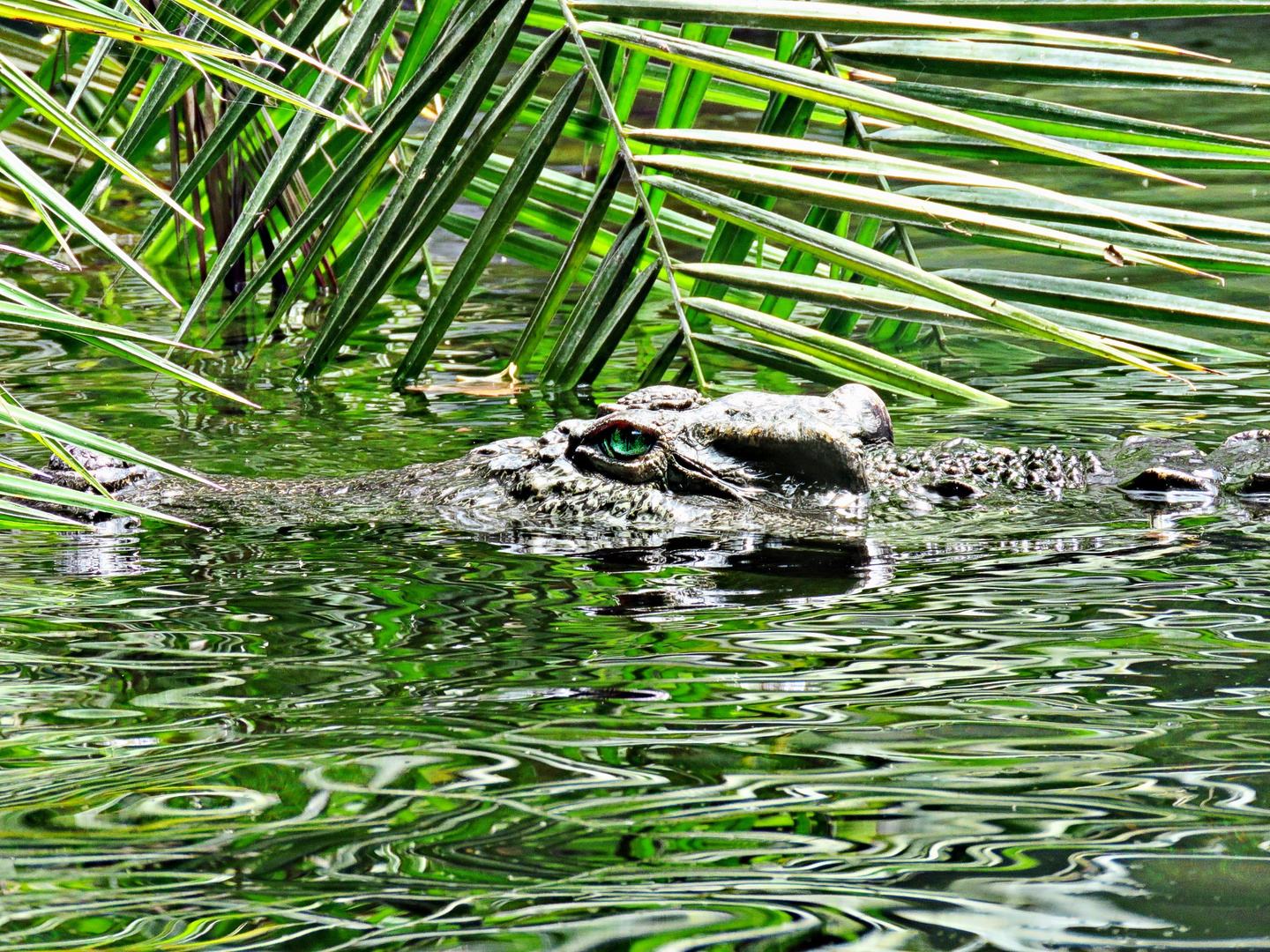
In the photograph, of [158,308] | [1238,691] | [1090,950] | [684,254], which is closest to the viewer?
[1090,950]

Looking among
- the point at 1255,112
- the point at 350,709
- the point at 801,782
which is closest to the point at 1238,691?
the point at 801,782

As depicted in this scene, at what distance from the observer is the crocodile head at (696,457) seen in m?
3.62

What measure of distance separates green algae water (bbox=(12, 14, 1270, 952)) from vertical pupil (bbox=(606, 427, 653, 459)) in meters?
0.31

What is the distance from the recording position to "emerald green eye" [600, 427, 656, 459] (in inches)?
144

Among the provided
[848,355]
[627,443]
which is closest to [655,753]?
[627,443]

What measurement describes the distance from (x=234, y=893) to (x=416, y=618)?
4.11 feet

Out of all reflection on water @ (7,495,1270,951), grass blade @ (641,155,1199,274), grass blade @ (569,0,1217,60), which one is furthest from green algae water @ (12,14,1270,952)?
grass blade @ (569,0,1217,60)

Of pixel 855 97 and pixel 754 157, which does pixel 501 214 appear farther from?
pixel 855 97

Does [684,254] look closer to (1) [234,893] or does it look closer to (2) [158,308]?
(2) [158,308]

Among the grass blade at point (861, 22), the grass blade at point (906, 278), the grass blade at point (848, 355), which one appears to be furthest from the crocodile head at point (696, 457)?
the grass blade at point (861, 22)

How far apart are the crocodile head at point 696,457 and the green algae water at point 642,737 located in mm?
245

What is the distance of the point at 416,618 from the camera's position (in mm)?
2785

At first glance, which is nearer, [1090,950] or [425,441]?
[1090,950]

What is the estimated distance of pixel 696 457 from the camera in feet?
12.1
